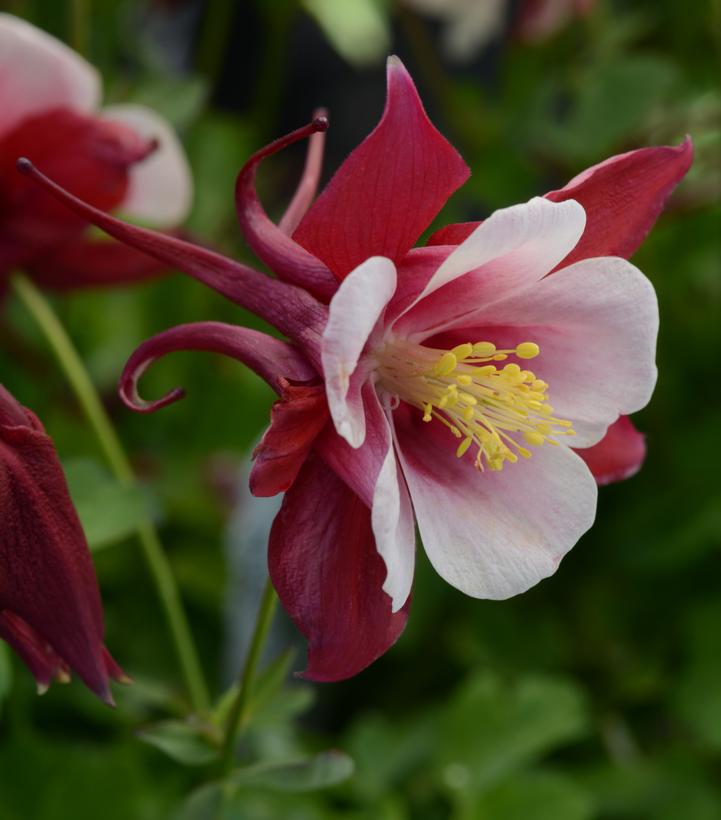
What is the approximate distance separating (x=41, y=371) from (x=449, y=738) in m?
0.41

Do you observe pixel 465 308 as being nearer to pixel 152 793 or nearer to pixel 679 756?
pixel 152 793

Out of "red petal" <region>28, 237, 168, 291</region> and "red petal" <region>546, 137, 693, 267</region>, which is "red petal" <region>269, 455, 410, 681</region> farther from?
"red petal" <region>28, 237, 168, 291</region>

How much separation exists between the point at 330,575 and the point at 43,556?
0.33ft

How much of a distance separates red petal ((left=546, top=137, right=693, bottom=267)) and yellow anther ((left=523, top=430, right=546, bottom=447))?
0.07 meters

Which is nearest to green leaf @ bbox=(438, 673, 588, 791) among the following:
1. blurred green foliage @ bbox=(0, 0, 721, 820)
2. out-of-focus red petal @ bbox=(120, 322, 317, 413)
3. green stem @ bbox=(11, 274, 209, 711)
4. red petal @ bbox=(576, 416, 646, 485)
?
blurred green foliage @ bbox=(0, 0, 721, 820)

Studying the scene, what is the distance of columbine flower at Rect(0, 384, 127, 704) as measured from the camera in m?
0.40

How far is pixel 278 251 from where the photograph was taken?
411mm

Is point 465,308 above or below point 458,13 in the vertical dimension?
above

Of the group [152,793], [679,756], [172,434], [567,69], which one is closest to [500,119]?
[567,69]

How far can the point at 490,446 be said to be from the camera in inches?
17.8

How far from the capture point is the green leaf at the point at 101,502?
22.5 inches

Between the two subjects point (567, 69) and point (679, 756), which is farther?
point (567, 69)

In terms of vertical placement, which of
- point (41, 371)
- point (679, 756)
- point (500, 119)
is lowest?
point (679, 756)

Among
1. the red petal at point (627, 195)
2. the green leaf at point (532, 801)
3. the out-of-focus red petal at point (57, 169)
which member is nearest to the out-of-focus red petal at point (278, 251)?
the red petal at point (627, 195)
